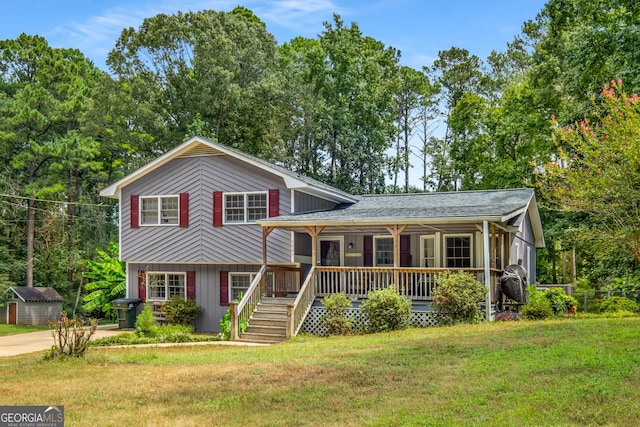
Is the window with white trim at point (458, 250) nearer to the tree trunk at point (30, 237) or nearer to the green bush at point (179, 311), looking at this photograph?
the green bush at point (179, 311)

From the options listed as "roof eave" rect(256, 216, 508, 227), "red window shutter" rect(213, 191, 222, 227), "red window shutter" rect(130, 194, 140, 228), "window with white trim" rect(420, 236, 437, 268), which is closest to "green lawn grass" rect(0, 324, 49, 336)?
"red window shutter" rect(130, 194, 140, 228)

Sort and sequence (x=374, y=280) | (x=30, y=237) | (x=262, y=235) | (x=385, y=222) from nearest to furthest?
(x=385, y=222)
(x=374, y=280)
(x=262, y=235)
(x=30, y=237)

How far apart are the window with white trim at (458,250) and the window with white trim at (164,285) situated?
9351 mm

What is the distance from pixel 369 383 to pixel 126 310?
50.1ft

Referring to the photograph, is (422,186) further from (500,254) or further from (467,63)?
(500,254)

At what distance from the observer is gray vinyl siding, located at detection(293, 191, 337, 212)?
21.6 metres

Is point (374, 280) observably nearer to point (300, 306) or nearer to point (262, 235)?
point (300, 306)

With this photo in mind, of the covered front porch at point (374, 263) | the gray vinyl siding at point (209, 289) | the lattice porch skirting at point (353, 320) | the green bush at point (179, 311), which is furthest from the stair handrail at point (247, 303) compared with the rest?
the green bush at point (179, 311)

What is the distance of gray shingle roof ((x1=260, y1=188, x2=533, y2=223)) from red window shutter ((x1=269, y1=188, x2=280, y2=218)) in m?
0.91

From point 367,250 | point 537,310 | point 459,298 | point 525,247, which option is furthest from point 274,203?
point 525,247

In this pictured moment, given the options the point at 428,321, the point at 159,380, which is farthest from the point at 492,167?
the point at 159,380

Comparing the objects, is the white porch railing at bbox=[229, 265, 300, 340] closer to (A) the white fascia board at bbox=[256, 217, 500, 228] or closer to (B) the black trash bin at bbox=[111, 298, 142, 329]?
(A) the white fascia board at bbox=[256, 217, 500, 228]

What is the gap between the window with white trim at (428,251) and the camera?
21.3 metres

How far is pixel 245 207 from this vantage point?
71.8 ft
